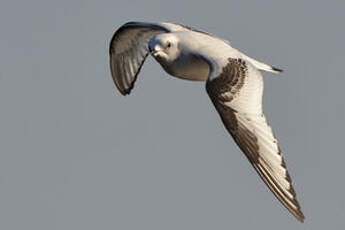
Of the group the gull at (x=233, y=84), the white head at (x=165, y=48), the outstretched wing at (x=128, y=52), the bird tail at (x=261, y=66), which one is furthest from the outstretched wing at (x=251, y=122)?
the outstretched wing at (x=128, y=52)

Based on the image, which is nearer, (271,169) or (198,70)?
(271,169)

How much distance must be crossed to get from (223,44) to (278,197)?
5.26m

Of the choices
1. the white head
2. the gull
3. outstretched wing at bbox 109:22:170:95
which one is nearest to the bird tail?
the gull

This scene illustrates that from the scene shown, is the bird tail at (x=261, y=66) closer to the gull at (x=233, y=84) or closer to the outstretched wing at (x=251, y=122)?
the gull at (x=233, y=84)

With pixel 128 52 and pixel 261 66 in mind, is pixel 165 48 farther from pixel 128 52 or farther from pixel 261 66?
pixel 128 52

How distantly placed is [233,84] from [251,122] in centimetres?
120

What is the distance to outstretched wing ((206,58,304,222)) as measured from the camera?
68.4 feet

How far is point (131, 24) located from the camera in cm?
2858

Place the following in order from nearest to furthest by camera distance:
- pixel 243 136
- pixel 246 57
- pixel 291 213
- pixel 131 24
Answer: pixel 291 213 < pixel 243 136 < pixel 246 57 < pixel 131 24

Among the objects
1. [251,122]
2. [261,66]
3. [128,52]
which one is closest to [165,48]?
[261,66]

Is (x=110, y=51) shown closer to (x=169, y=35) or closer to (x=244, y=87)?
(x=169, y=35)

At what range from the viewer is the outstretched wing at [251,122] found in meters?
20.9

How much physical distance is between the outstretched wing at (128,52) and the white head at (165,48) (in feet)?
12.0

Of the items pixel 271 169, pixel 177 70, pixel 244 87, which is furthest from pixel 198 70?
pixel 271 169
